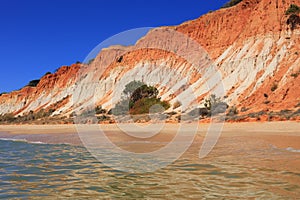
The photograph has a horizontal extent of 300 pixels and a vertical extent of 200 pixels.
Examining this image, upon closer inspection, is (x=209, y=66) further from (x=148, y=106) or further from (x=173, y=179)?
(x=173, y=179)

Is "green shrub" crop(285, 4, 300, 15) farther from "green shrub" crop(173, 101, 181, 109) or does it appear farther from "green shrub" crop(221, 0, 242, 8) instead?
"green shrub" crop(221, 0, 242, 8)

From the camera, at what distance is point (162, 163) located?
7.72m

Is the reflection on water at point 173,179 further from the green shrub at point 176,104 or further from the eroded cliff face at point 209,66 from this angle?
the green shrub at point 176,104

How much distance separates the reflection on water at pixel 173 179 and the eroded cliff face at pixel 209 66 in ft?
46.8

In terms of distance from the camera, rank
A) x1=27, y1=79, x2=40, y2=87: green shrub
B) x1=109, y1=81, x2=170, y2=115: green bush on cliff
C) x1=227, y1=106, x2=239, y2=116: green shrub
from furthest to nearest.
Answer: x1=27, y1=79, x2=40, y2=87: green shrub → x1=109, y1=81, x2=170, y2=115: green bush on cliff → x1=227, y1=106, x2=239, y2=116: green shrub

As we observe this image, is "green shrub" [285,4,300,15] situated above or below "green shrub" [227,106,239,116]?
above

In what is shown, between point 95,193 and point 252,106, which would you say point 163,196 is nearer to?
point 95,193

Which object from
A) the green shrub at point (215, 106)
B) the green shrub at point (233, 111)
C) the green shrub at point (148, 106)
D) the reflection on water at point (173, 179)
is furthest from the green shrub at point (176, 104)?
the reflection on water at point (173, 179)

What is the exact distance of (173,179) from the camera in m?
5.84

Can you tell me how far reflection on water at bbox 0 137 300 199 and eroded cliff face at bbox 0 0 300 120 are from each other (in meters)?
14.3

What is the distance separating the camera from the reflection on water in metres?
4.87

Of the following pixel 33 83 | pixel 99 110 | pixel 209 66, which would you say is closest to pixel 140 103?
pixel 99 110

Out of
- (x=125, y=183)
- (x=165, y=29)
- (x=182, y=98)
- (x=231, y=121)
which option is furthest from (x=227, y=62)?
(x=125, y=183)

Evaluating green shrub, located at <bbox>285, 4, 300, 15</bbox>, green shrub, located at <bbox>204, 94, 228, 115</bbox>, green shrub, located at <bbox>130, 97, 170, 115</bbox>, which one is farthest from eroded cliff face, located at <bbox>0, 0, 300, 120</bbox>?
green shrub, located at <bbox>130, 97, 170, 115</bbox>
